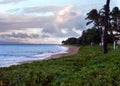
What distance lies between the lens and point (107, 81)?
13867 mm

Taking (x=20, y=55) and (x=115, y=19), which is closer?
(x=20, y=55)

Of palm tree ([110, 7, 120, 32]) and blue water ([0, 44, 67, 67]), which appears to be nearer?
blue water ([0, 44, 67, 67])

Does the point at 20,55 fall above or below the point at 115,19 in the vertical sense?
below

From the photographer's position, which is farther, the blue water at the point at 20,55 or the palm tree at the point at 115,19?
the palm tree at the point at 115,19

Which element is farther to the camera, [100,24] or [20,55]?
[100,24]

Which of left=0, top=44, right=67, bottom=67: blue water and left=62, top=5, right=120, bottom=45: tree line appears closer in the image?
left=0, top=44, right=67, bottom=67: blue water

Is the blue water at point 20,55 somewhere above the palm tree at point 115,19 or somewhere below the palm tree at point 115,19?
below

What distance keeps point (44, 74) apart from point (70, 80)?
1.60m

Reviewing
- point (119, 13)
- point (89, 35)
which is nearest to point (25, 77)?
point (119, 13)

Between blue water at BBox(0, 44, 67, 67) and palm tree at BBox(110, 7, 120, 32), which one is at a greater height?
palm tree at BBox(110, 7, 120, 32)

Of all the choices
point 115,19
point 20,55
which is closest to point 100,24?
point 115,19

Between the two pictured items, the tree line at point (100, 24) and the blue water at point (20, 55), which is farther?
the tree line at point (100, 24)

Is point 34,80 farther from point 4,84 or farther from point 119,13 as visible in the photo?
point 119,13

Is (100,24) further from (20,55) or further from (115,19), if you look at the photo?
(20,55)
